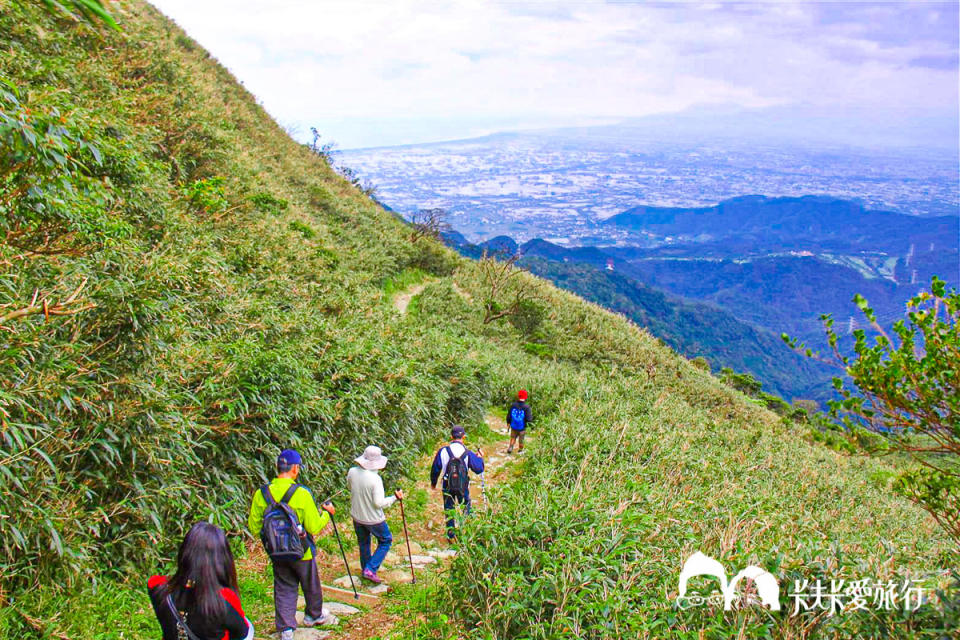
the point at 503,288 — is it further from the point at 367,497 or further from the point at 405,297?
the point at 367,497

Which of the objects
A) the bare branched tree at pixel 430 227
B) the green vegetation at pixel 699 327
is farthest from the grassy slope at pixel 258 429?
the green vegetation at pixel 699 327

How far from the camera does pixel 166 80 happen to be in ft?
63.2

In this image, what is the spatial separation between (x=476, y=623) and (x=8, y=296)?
4.93 m

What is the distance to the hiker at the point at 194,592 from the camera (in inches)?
134

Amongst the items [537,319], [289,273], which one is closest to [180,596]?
[289,273]

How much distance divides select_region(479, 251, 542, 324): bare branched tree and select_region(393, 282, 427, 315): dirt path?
11.4ft

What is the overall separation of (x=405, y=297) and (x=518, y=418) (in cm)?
1507

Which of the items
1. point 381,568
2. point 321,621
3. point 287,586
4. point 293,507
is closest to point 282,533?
point 293,507

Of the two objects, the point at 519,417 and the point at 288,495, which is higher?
the point at 288,495

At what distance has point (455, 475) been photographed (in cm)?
724

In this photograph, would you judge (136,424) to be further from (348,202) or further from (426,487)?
(348,202)

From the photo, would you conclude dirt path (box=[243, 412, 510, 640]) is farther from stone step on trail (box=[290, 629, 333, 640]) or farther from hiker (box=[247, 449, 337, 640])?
hiker (box=[247, 449, 337, 640])

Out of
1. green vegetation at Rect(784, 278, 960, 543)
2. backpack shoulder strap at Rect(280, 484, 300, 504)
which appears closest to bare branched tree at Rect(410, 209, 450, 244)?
green vegetation at Rect(784, 278, 960, 543)

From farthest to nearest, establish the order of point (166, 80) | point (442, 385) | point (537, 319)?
point (537, 319)
point (166, 80)
point (442, 385)
